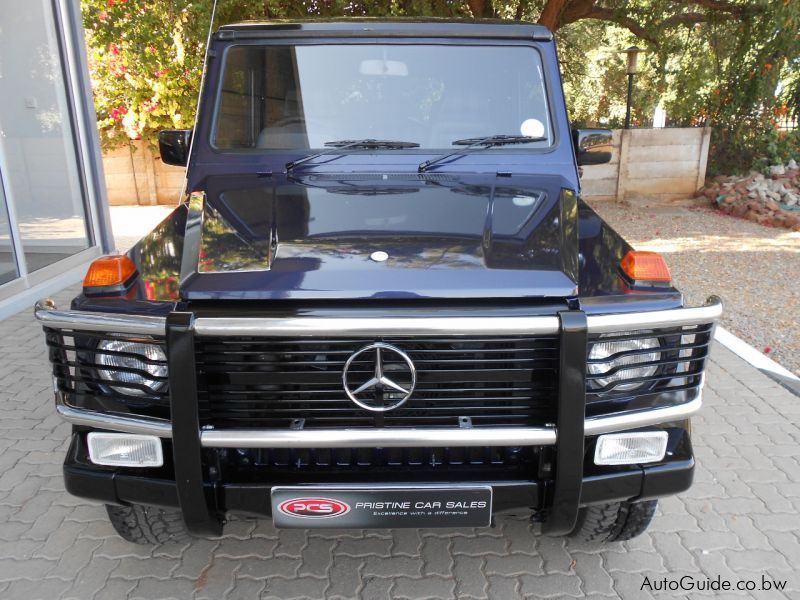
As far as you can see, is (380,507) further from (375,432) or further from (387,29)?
(387,29)

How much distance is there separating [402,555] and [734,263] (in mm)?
6720

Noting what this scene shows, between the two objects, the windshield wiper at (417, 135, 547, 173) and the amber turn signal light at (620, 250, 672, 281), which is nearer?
the amber turn signal light at (620, 250, 672, 281)

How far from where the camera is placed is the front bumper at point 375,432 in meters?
1.96

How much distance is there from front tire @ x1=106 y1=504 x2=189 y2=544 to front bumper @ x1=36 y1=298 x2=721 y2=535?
415mm

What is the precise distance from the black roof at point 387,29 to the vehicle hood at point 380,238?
2.57ft

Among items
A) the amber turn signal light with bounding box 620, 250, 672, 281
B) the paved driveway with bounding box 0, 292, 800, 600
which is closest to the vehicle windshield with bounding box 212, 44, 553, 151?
the amber turn signal light with bounding box 620, 250, 672, 281

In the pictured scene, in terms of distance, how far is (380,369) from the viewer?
1989 millimetres

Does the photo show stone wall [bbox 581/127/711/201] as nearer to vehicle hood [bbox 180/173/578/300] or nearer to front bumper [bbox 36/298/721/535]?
vehicle hood [bbox 180/173/578/300]

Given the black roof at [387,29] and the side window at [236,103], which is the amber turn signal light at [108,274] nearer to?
the side window at [236,103]

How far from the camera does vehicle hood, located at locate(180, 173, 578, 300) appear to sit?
2045 mm

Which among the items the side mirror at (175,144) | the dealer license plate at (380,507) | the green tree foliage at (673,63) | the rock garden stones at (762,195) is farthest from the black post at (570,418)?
the rock garden stones at (762,195)

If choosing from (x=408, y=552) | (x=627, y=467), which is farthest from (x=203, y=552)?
(x=627, y=467)

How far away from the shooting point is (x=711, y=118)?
1232cm

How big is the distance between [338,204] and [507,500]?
1239mm
